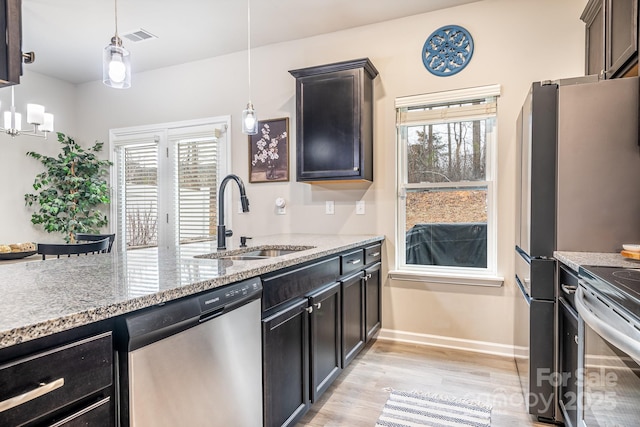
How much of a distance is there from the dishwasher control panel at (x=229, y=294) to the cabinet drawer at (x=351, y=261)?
97cm

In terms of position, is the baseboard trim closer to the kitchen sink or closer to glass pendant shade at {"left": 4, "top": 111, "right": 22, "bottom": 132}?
the kitchen sink

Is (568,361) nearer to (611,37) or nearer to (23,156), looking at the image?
(611,37)

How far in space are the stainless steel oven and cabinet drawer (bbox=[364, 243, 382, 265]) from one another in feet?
4.90

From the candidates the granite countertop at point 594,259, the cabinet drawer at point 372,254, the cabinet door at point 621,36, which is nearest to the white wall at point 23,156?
the cabinet drawer at point 372,254

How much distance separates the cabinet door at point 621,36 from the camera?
1.80 m

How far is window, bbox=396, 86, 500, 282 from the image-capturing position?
2965mm

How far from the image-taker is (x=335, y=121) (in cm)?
304

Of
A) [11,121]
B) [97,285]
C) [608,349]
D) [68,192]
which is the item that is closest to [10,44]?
[97,285]

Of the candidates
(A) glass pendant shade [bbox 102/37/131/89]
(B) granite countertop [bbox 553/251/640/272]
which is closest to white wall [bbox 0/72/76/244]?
(A) glass pendant shade [bbox 102/37/131/89]

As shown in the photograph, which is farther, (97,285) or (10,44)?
(97,285)

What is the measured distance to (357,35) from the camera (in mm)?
3314

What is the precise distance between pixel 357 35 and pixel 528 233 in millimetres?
2279

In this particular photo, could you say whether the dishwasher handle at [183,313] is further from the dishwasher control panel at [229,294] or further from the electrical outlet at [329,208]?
the electrical outlet at [329,208]

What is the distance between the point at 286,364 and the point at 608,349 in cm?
123
